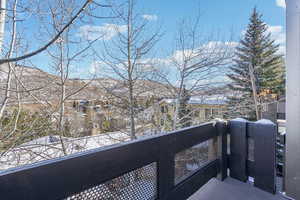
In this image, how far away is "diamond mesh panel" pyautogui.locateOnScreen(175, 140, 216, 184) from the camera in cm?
164

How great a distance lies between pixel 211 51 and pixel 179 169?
5.83m

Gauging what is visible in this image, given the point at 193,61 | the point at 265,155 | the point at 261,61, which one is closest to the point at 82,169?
the point at 265,155

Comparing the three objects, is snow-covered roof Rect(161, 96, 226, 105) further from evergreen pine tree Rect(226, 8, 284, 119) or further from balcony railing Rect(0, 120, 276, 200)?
balcony railing Rect(0, 120, 276, 200)

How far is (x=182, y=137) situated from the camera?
5.24 ft

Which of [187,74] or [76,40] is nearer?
[76,40]

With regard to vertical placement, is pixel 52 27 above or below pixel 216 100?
above

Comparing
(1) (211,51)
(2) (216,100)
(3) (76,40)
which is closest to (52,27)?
(3) (76,40)

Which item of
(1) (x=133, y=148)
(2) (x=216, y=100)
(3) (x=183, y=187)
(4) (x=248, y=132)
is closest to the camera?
(1) (x=133, y=148)

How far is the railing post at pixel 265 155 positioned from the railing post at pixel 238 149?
11cm

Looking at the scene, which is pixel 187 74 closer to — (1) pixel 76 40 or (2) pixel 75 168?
(1) pixel 76 40

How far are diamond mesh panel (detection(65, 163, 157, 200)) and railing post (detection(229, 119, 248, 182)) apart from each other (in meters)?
1.17

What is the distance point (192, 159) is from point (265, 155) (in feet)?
2.31

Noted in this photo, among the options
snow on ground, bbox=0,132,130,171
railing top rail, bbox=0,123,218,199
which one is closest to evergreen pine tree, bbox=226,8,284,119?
snow on ground, bbox=0,132,130,171

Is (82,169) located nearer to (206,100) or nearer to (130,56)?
(130,56)
